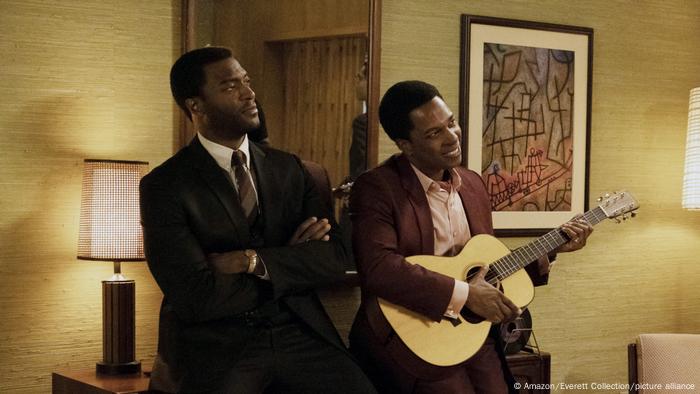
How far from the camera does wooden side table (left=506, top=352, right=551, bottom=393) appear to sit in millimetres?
4242

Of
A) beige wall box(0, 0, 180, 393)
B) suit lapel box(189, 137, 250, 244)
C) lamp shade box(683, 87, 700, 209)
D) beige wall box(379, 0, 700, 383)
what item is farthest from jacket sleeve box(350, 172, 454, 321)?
lamp shade box(683, 87, 700, 209)

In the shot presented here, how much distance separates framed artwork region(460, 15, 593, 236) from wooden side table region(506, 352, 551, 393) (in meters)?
0.64

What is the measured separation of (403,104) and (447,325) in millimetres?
799

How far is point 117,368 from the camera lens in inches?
140

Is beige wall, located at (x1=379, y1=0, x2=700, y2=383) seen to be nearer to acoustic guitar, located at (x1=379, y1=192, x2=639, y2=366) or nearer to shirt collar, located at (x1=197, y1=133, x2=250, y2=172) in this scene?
acoustic guitar, located at (x1=379, y1=192, x2=639, y2=366)

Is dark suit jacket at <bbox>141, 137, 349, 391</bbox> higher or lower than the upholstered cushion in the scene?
higher

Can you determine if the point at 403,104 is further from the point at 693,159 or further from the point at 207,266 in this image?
the point at 693,159

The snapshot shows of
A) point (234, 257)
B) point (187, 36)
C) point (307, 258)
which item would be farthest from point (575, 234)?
point (187, 36)

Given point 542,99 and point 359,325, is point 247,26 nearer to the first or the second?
point 359,325

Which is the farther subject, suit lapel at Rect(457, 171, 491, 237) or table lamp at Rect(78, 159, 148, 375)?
suit lapel at Rect(457, 171, 491, 237)

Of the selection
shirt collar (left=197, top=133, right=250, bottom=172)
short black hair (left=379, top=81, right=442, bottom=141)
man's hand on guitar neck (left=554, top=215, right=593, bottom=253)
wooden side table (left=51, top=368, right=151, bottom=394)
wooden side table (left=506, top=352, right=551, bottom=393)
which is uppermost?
short black hair (left=379, top=81, right=442, bottom=141)

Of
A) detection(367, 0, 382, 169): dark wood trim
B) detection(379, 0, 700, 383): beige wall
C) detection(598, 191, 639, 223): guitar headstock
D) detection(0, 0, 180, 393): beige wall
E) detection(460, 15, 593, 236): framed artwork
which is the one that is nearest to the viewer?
detection(0, 0, 180, 393): beige wall

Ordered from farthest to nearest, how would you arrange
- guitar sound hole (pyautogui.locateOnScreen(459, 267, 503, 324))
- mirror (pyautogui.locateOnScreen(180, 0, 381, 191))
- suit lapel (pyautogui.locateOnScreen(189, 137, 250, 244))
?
mirror (pyautogui.locateOnScreen(180, 0, 381, 191)) < guitar sound hole (pyautogui.locateOnScreen(459, 267, 503, 324)) < suit lapel (pyautogui.locateOnScreen(189, 137, 250, 244))

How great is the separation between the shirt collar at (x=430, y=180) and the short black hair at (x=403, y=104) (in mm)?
137
